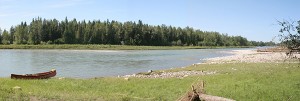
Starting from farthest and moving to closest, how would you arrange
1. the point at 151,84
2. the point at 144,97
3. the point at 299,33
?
the point at 151,84 < the point at 144,97 < the point at 299,33

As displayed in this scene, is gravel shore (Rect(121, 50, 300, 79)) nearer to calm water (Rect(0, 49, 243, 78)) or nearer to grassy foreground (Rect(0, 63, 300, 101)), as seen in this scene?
grassy foreground (Rect(0, 63, 300, 101))

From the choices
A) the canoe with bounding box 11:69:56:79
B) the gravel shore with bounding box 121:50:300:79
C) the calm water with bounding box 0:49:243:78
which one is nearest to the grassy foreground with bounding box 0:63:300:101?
the gravel shore with bounding box 121:50:300:79

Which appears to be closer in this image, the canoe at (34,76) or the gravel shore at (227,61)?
the canoe at (34,76)

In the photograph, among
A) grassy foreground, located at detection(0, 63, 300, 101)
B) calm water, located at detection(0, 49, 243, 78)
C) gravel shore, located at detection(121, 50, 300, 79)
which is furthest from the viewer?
calm water, located at detection(0, 49, 243, 78)

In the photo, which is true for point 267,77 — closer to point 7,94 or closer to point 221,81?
point 221,81

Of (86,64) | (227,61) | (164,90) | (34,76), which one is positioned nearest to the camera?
(164,90)

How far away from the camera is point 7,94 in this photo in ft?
67.1

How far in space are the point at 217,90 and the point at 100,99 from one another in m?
7.91

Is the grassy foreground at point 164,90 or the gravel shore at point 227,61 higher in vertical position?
the grassy foreground at point 164,90

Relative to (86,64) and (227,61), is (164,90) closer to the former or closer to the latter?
(227,61)

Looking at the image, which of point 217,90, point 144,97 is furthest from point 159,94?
point 217,90

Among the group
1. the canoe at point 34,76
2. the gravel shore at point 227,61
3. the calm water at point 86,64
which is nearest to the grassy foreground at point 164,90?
the gravel shore at point 227,61

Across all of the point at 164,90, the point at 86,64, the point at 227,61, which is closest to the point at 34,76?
the point at 164,90

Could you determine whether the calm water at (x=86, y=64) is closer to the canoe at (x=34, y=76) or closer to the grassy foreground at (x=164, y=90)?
the canoe at (x=34, y=76)
